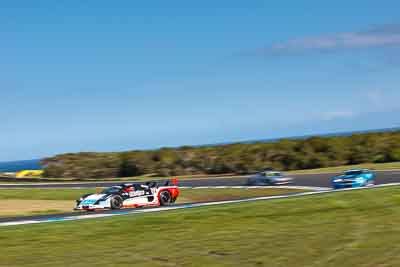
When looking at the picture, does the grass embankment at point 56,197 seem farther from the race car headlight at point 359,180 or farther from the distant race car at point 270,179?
the race car headlight at point 359,180

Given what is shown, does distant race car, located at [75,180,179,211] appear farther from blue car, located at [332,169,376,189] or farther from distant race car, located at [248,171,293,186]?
distant race car, located at [248,171,293,186]

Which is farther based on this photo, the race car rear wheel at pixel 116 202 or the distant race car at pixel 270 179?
the distant race car at pixel 270 179

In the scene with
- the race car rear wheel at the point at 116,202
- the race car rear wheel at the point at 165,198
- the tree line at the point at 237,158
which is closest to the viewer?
the race car rear wheel at the point at 116,202

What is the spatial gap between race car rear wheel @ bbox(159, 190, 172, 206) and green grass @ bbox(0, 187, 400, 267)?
11612 millimetres

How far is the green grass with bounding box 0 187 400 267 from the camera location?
36.9 feet

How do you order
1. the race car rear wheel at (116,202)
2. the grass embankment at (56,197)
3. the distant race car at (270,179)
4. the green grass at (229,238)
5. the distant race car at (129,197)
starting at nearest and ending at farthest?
1. the green grass at (229,238)
2. the distant race car at (129,197)
3. the race car rear wheel at (116,202)
4. the grass embankment at (56,197)
5. the distant race car at (270,179)

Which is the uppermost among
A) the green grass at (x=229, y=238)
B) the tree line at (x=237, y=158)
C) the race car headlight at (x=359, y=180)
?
the tree line at (x=237, y=158)

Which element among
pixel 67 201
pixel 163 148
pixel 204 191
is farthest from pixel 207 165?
pixel 67 201

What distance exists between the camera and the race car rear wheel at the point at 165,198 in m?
30.1

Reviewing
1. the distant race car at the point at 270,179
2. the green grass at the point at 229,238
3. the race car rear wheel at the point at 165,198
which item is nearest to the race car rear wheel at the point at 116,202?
the race car rear wheel at the point at 165,198

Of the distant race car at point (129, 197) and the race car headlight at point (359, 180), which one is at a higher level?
the distant race car at point (129, 197)

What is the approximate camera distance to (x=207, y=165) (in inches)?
2456

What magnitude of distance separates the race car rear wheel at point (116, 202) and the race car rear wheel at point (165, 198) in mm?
2302

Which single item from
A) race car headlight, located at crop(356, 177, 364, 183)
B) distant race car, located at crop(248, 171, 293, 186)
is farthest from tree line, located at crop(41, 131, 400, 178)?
race car headlight, located at crop(356, 177, 364, 183)
